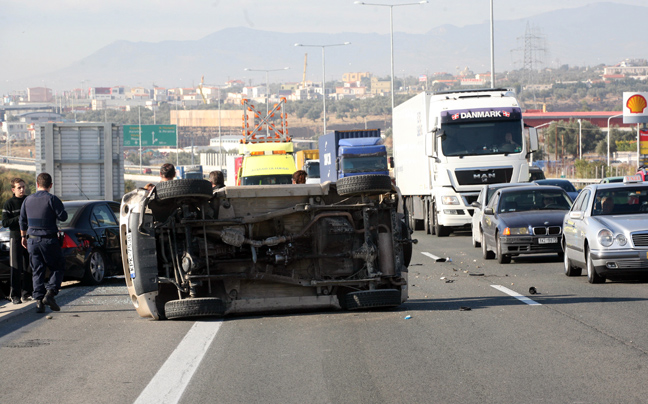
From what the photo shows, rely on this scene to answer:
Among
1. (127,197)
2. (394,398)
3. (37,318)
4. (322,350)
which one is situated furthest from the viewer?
(37,318)

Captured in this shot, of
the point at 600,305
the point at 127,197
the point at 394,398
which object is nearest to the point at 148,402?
the point at 394,398

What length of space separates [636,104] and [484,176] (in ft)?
47.2

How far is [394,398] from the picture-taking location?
6.38 metres

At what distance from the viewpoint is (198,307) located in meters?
9.88

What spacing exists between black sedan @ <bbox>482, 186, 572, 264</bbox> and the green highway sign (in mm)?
69553

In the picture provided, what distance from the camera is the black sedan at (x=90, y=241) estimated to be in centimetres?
1471

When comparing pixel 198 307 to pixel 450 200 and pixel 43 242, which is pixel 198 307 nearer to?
pixel 43 242

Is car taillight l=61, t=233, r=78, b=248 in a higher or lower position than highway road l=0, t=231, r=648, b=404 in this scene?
higher

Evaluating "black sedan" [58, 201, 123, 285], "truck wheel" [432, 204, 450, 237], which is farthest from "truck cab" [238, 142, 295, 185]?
"black sedan" [58, 201, 123, 285]

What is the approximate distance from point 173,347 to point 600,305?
17.8 ft

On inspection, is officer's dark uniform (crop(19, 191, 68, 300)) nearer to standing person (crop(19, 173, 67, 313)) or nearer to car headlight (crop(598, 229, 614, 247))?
standing person (crop(19, 173, 67, 313))

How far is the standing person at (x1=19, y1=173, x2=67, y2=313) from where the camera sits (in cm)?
1164

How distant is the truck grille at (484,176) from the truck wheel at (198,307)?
52.1ft

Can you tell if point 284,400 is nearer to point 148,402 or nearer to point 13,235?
point 148,402
